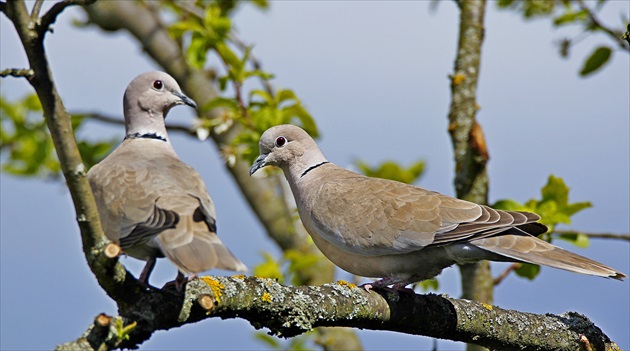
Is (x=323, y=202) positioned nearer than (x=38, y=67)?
No

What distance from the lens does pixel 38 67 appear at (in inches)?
94.3

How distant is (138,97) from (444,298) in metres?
1.85

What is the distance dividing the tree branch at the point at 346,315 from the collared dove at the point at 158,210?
0.10m

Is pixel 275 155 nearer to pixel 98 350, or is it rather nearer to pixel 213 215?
pixel 213 215

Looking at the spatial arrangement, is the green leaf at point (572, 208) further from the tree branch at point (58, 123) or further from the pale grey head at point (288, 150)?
the tree branch at point (58, 123)

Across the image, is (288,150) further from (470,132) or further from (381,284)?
(470,132)

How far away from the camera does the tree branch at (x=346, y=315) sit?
2828 mm

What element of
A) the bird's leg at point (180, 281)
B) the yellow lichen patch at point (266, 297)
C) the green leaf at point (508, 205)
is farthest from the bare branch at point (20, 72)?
the green leaf at point (508, 205)

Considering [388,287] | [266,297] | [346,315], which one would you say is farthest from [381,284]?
[266,297]

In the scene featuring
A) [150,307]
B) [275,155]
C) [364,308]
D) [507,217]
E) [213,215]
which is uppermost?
[275,155]

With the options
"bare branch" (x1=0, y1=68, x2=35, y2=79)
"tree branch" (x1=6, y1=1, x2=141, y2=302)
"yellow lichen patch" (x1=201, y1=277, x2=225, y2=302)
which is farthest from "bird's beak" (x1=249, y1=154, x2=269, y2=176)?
"bare branch" (x1=0, y1=68, x2=35, y2=79)

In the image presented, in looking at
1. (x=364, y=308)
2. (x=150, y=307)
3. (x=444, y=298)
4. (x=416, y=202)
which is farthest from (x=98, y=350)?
(x=416, y=202)

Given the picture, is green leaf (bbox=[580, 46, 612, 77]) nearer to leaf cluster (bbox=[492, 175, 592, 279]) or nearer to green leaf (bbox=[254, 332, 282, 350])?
leaf cluster (bbox=[492, 175, 592, 279])

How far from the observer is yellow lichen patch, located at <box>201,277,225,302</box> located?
2951 mm
